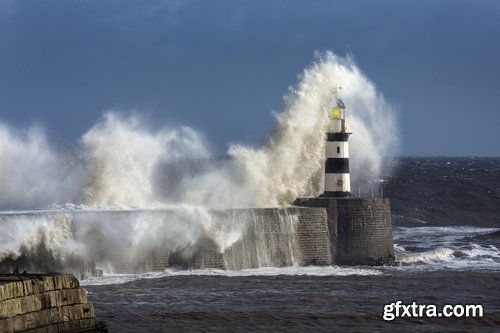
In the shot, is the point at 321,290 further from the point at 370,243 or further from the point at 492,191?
the point at 492,191

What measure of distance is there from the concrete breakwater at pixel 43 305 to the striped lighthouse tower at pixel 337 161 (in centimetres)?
1099

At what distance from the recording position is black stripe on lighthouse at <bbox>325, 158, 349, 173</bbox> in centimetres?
2042

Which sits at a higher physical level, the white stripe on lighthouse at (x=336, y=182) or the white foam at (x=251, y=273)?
the white stripe on lighthouse at (x=336, y=182)

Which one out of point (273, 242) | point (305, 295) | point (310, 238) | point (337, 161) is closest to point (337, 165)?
point (337, 161)

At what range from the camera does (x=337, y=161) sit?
66.9ft

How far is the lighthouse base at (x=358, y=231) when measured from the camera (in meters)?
19.2

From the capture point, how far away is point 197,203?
21.0 meters

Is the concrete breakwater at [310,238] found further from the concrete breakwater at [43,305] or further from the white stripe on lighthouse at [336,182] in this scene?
the concrete breakwater at [43,305]

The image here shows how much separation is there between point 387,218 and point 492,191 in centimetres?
2725

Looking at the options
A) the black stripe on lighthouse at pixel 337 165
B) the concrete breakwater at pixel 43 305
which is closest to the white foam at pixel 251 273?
the black stripe on lighthouse at pixel 337 165

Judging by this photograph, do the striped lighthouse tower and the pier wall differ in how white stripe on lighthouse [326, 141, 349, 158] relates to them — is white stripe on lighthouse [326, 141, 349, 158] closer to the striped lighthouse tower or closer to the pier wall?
the striped lighthouse tower

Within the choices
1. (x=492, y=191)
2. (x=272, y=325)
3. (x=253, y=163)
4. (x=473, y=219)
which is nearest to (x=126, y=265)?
(x=272, y=325)

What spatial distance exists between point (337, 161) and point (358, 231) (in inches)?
66.7

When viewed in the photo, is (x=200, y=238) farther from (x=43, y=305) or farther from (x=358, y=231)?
(x=43, y=305)
